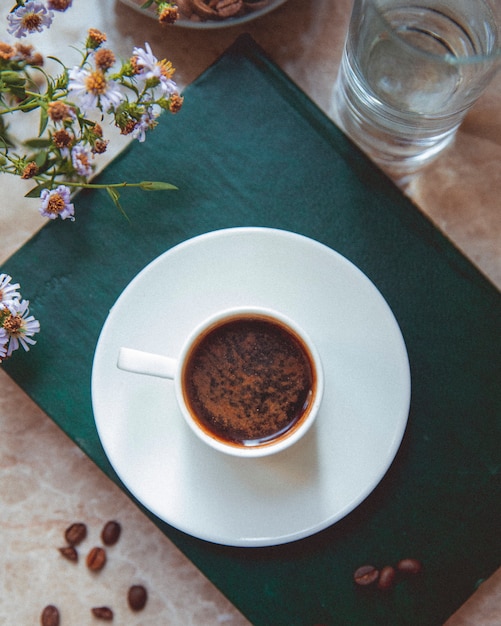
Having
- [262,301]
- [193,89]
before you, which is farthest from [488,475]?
[193,89]

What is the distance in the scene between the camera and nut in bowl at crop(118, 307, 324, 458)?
39.3 inches

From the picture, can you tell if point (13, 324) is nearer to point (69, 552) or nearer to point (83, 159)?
point (83, 159)

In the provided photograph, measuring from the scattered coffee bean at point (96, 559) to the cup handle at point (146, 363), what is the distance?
1.37 feet

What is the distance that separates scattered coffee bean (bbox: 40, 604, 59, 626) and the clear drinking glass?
0.95 metres

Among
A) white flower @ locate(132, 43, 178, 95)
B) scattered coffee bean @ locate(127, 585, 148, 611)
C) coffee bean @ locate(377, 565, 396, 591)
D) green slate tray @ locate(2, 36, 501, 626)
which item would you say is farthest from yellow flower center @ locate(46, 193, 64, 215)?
coffee bean @ locate(377, 565, 396, 591)

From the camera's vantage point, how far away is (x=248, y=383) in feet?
3.37

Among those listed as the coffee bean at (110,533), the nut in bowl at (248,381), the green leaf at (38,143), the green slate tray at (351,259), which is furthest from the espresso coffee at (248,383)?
the green leaf at (38,143)

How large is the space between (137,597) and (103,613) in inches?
2.6

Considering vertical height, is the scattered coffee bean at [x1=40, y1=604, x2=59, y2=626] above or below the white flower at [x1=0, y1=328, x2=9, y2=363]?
below

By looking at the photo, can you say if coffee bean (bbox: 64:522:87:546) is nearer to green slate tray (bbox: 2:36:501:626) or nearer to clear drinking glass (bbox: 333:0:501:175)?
green slate tray (bbox: 2:36:501:626)

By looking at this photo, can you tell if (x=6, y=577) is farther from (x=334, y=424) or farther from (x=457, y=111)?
(x=457, y=111)

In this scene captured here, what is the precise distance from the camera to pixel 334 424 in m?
1.00

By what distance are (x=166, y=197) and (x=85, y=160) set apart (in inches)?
6.3

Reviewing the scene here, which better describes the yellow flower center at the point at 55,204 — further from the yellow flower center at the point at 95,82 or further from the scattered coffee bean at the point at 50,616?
the scattered coffee bean at the point at 50,616
